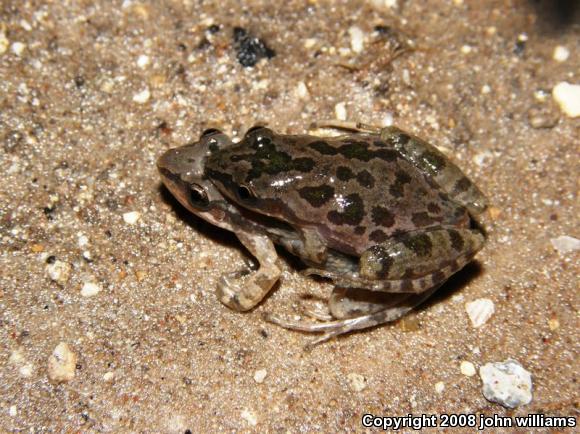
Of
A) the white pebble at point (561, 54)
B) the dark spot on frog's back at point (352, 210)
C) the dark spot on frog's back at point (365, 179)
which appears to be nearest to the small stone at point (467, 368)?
the dark spot on frog's back at point (352, 210)

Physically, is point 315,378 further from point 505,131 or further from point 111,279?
point 505,131

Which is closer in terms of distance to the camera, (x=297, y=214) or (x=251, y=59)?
(x=297, y=214)

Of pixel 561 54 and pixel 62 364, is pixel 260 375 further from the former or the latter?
pixel 561 54

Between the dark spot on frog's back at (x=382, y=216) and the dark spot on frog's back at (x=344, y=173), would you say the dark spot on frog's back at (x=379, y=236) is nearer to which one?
the dark spot on frog's back at (x=382, y=216)

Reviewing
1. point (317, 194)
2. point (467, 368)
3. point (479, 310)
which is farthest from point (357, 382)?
point (317, 194)

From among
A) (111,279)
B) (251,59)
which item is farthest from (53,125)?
(251,59)

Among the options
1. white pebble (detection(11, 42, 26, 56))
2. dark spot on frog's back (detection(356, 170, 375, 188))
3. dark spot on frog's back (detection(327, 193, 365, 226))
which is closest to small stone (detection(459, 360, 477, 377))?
dark spot on frog's back (detection(327, 193, 365, 226))
